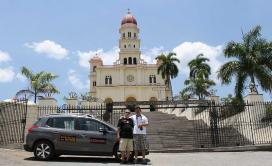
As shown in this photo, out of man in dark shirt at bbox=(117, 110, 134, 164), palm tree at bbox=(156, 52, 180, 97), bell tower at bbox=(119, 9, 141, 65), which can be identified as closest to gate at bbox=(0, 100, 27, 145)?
man in dark shirt at bbox=(117, 110, 134, 164)

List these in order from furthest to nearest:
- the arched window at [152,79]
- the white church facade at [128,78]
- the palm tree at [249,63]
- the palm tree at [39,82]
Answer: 1. the arched window at [152,79]
2. the white church facade at [128,78]
3. the palm tree at [39,82]
4. the palm tree at [249,63]

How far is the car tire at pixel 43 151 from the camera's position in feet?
36.2

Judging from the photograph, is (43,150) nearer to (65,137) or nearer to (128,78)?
(65,137)

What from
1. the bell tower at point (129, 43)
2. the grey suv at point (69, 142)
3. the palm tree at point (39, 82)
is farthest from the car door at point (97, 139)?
the bell tower at point (129, 43)

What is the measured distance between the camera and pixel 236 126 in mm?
18984

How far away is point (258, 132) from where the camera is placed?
17844mm

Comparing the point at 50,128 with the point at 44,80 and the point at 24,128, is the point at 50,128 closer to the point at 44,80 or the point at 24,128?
the point at 24,128

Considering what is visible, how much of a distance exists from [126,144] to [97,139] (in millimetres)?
1059

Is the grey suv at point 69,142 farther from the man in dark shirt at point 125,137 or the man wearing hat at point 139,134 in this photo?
the man wearing hat at point 139,134

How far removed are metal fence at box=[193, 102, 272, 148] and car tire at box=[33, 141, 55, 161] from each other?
816cm

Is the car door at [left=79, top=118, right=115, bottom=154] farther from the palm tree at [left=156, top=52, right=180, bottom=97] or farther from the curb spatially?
the palm tree at [left=156, top=52, right=180, bottom=97]

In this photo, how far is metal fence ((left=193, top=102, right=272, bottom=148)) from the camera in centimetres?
1738

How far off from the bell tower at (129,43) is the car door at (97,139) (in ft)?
200

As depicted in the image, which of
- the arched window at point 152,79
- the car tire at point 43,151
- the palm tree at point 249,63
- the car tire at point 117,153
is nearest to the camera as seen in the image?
the car tire at point 43,151
